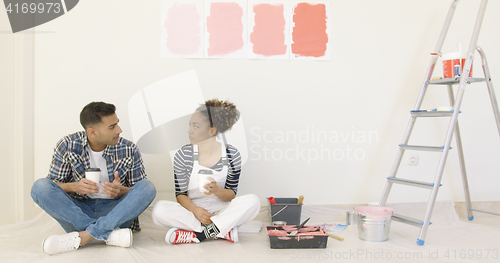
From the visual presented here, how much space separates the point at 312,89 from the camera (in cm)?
265

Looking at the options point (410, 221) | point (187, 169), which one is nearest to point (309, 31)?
point (187, 169)

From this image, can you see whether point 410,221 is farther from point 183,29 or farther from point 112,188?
point 183,29

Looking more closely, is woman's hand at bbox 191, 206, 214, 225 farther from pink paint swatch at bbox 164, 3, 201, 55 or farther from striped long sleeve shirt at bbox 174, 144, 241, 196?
pink paint swatch at bbox 164, 3, 201, 55

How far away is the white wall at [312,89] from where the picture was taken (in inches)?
98.3

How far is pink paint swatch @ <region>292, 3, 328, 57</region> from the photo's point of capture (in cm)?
262

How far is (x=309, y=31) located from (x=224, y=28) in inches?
24.3

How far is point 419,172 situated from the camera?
2.73 m

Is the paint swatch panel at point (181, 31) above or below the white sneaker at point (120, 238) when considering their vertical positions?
above

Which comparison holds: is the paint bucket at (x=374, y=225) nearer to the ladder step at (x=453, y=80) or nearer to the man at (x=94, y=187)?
the ladder step at (x=453, y=80)

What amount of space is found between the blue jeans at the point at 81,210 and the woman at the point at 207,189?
14 centimetres

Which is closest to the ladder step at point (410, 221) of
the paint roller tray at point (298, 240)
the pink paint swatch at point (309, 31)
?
the paint roller tray at point (298, 240)

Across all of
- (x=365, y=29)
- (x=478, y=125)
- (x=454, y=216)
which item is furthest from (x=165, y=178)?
(x=478, y=125)

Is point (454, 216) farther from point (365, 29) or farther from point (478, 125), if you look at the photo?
point (365, 29)

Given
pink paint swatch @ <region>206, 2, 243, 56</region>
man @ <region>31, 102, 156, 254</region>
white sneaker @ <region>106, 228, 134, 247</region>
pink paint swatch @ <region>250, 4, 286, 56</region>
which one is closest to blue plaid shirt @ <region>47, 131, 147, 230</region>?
man @ <region>31, 102, 156, 254</region>
